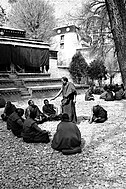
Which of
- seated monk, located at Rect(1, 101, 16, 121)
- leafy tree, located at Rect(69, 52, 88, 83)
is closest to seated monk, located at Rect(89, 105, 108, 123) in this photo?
seated monk, located at Rect(1, 101, 16, 121)

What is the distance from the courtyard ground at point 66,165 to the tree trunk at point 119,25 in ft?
6.95

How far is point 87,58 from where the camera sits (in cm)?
3194

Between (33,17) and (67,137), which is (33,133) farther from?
(33,17)

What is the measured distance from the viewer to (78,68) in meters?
27.8

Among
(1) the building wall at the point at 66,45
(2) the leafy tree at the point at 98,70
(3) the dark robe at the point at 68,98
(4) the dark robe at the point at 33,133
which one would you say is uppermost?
(1) the building wall at the point at 66,45

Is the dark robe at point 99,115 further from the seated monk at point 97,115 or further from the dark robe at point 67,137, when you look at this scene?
the dark robe at point 67,137

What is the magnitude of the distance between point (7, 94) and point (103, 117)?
26.6ft

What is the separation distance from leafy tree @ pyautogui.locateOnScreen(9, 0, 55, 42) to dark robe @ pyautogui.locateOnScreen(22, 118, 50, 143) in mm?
30483

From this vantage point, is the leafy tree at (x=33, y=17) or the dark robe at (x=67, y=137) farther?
the leafy tree at (x=33, y=17)

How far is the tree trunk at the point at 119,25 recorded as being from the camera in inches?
135

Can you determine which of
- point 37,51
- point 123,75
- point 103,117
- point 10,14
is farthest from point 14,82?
point 10,14

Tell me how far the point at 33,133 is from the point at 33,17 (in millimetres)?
31187

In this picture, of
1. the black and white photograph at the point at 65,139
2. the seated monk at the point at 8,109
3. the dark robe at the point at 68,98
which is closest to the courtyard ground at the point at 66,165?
the black and white photograph at the point at 65,139

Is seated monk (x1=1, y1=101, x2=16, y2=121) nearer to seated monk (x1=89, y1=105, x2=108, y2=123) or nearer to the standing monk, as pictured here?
the standing monk
